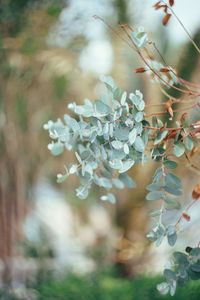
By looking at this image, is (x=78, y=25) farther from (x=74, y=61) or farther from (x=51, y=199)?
(x=51, y=199)

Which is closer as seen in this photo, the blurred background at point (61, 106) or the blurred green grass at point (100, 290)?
the blurred green grass at point (100, 290)

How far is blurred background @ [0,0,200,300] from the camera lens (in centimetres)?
150

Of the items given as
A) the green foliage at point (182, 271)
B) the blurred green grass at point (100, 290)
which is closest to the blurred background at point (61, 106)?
the blurred green grass at point (100, 290)

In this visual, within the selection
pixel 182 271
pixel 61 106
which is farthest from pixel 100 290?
pixel 61 106

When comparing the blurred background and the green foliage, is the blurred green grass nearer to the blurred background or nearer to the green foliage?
the blurred background

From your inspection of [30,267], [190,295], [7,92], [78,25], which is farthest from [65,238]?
[190,295]

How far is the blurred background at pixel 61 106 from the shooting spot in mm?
1503

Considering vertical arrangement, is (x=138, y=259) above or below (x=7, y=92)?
below

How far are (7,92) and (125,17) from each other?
73 cm

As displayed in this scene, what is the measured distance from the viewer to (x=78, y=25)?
1.65m

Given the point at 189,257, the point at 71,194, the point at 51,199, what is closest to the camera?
the point at 189,257

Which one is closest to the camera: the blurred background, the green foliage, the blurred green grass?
the green foliage

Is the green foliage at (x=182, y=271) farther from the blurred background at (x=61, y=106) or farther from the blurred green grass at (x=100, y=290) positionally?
the blurred background at (x=61, y=106)

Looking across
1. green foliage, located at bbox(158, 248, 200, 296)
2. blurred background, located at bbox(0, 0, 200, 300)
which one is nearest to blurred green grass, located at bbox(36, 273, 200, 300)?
blurred background, located at bbox(0, 0, 200, 300)
